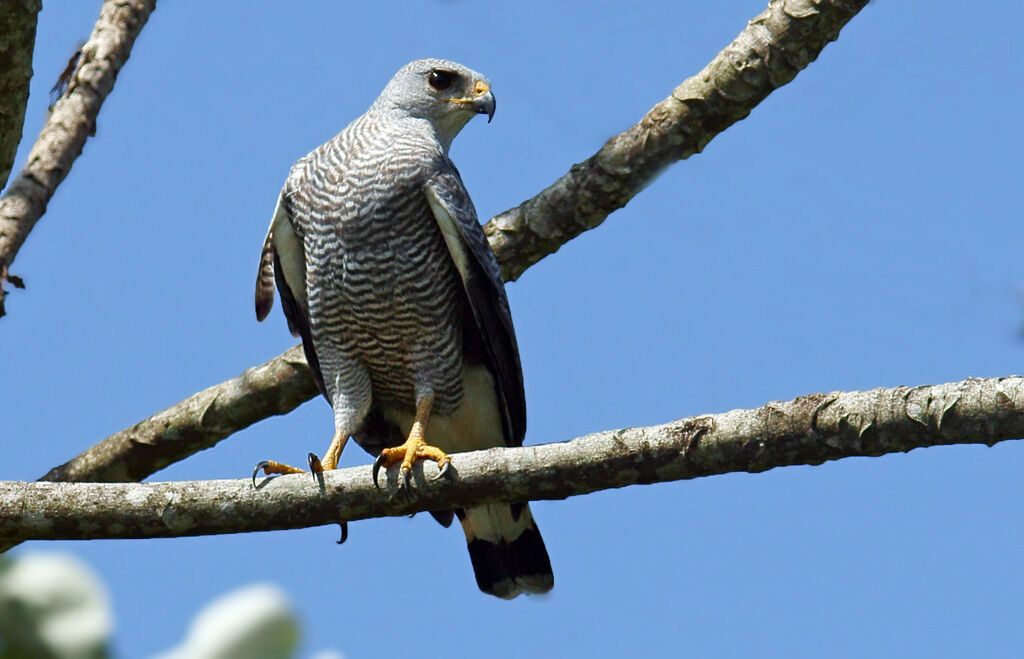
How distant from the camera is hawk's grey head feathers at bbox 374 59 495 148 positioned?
610cm

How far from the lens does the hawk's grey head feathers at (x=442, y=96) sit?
610 cm

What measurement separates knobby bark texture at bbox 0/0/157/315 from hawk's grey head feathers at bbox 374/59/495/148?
52.7 inches

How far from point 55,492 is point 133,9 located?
2807 mm

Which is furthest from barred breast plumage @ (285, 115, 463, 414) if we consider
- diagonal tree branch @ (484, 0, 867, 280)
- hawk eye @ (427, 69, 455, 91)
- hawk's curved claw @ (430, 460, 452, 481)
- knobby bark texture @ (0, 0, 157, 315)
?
hawk's curved claw @ (430, 460, 452, 481)

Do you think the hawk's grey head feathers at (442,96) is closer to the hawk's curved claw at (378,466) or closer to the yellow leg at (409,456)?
the yellow leg at (409,456)

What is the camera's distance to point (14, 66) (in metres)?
4.28

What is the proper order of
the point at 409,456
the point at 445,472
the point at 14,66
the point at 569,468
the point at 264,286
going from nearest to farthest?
the point at 569,468 < the point at 445,472 < the point at 14,66 < the point at 409,456 < the point at 264,286

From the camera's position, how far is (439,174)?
550 centimetres

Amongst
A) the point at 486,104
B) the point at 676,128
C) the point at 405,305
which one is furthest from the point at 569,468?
the point at 486,104

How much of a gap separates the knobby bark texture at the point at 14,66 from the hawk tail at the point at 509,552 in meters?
2.68

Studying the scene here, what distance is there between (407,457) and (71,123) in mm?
2402

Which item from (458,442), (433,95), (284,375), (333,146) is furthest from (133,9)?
(458,442)

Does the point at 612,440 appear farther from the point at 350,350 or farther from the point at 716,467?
the point at 350,350

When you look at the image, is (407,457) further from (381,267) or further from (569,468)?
(381,267)
